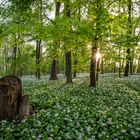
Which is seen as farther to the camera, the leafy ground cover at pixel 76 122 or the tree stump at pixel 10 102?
the tree stump at pixel 10 102

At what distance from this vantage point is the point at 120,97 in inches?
606

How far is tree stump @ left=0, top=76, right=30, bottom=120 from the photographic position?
10.4 metres

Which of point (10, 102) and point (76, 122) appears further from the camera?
point (10, 102)

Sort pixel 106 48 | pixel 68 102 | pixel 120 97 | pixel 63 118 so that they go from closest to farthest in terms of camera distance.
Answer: pixel 63 118
pixel 68 102
pixel 120 97
pixel 106 48

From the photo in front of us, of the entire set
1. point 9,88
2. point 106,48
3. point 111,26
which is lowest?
point 9,88

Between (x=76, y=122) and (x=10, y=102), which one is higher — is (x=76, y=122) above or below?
below

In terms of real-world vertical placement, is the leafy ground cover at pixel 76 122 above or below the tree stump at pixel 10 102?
below

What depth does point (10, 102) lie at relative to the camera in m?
10.5

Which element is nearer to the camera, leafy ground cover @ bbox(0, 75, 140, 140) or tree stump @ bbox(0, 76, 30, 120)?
leafy ground cover @ bbox(0, 75, 140, 140)

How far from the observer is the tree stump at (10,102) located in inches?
411

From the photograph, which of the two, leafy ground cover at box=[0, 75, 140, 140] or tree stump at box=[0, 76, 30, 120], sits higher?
tree stump at box=[0, 76, 30, 120]

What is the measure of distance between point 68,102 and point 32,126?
4099mm

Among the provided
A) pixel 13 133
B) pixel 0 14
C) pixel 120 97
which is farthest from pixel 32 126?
pixel 0 14

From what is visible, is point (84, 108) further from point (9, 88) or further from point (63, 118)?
point (9, 88)
